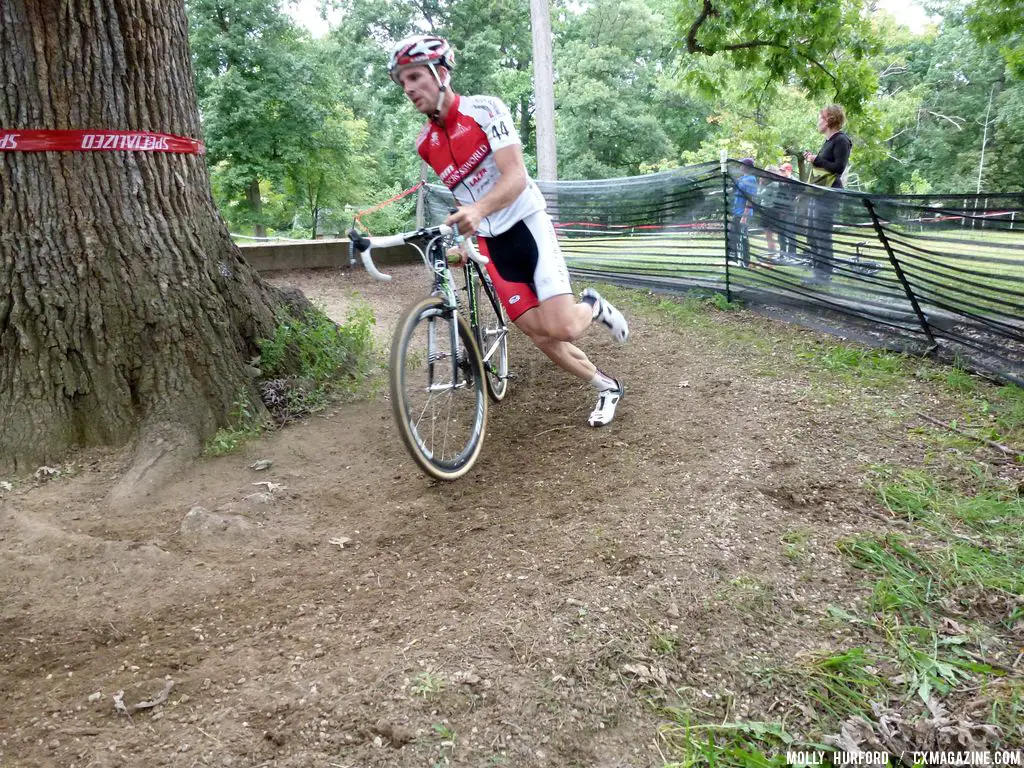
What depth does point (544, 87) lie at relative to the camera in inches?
534

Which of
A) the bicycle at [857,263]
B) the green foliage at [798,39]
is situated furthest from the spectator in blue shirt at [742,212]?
the green foliage at [798,39]

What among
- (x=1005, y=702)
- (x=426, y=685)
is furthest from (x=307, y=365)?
(x=1005, y=702)

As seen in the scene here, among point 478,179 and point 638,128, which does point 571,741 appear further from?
point 638,128

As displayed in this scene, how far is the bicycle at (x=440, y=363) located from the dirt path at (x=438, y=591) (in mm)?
213

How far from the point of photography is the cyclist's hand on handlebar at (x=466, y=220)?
3.29 meters

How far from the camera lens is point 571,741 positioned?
6.41ft

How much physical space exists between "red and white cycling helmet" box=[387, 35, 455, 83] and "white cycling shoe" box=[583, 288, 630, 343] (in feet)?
4.97

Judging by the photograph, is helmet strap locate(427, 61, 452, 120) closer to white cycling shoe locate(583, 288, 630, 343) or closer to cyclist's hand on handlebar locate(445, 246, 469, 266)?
cyclist's hand on handlebar locate(445, 246, 469, 266)

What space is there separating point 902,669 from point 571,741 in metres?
1.00

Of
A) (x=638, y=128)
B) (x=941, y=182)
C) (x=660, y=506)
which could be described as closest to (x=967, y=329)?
(x=660, y=506)

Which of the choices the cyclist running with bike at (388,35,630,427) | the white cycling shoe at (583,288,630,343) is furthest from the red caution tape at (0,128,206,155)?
the white cycling shoe at (583,288,630,343)

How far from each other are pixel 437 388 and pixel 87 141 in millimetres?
2213

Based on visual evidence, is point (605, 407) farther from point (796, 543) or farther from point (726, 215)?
point (726, 215)

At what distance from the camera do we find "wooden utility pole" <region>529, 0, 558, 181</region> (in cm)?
1342
